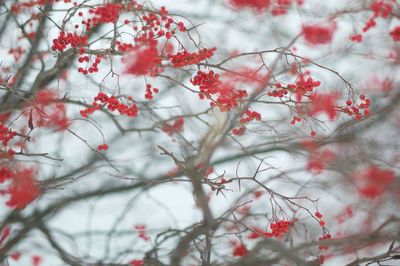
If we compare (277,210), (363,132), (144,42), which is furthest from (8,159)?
(363,132)

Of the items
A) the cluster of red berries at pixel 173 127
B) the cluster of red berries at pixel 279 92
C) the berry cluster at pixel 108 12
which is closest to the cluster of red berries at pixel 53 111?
the berry cluster at pixel 108 12

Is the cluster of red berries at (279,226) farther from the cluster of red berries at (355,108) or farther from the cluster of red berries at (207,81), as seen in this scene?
the cluster of red berries at (207,81)

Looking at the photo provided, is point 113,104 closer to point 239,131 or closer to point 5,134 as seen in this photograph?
point 5,134

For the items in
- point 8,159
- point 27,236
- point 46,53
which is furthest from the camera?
point 27,236

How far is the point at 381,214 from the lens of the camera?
4.33 metres

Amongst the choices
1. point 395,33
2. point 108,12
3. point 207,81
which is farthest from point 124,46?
point 395,33

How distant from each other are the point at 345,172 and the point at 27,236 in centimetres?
308

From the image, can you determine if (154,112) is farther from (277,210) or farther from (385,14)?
(385,14)

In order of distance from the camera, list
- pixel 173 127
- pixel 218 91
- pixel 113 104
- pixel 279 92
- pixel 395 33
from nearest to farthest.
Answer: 1. pixel 279 92
2. pixel 218 91
3. pixel 113 104
4. pixel 173 127
5. pixel 395 33

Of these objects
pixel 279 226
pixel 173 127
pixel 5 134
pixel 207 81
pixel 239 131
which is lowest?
pixel 279 226

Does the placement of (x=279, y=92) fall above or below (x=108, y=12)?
below

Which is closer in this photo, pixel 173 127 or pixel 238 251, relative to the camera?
pixel 238 251

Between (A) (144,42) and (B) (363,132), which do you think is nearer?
(A) (144,42)

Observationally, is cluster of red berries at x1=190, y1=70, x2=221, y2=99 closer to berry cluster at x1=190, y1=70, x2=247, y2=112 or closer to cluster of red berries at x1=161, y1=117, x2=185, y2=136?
berry cluster at x1=190, y1=70, x2=247, y2=112
